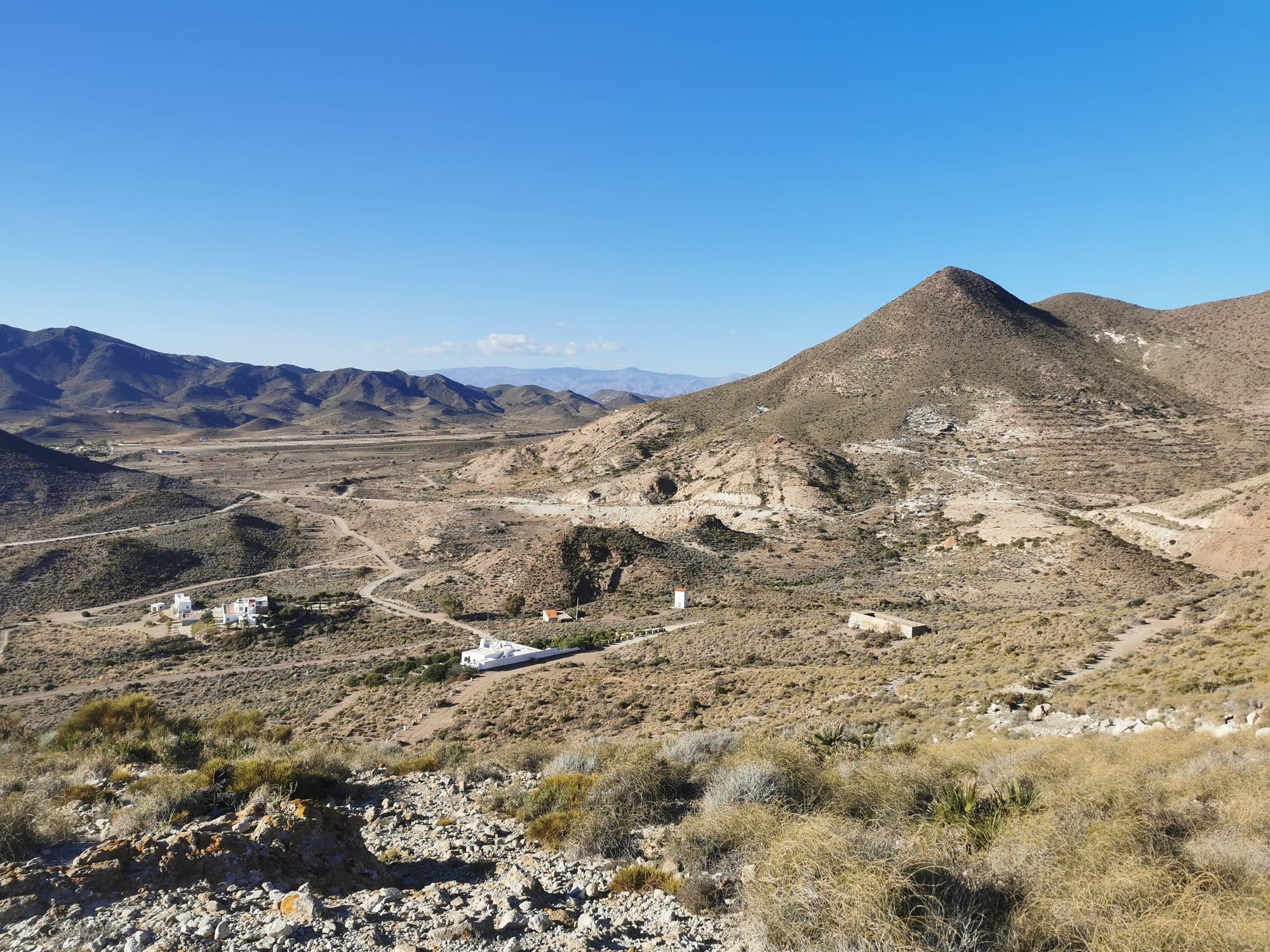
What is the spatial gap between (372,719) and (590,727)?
862 cm

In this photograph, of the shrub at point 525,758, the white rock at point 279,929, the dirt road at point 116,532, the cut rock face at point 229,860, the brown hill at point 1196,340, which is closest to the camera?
the white rock at point 279,929

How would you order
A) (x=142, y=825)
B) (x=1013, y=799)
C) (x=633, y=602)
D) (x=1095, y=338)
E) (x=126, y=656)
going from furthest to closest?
(x=1095, y=338)
(x=633, y=602)
(x=126, y=656)
(x=142, y=825)
(x=1013, y=799)

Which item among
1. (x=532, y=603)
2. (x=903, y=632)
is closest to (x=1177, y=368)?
(x=903, y=632)

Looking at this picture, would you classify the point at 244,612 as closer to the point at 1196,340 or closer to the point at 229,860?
the point at 229,860

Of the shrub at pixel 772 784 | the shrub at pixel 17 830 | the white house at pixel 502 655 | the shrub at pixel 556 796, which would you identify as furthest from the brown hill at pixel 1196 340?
the shrub at pixel 17 830

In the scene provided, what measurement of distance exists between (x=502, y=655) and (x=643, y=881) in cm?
2420

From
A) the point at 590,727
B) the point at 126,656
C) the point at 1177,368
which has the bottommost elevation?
the point at 126,656

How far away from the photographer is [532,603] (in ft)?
139

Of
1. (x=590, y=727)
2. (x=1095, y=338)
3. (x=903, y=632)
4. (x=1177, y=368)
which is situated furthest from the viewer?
(x=1095, y=338)

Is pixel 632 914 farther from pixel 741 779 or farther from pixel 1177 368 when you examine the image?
pixel 1177 368

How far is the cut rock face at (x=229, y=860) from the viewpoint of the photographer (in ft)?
19.1

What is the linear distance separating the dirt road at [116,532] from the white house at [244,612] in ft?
102

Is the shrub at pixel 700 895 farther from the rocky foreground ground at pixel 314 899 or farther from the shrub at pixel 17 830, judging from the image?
the shrub at pixel 17 830

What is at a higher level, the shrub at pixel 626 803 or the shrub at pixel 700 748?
the shrub at pixel 626 803
